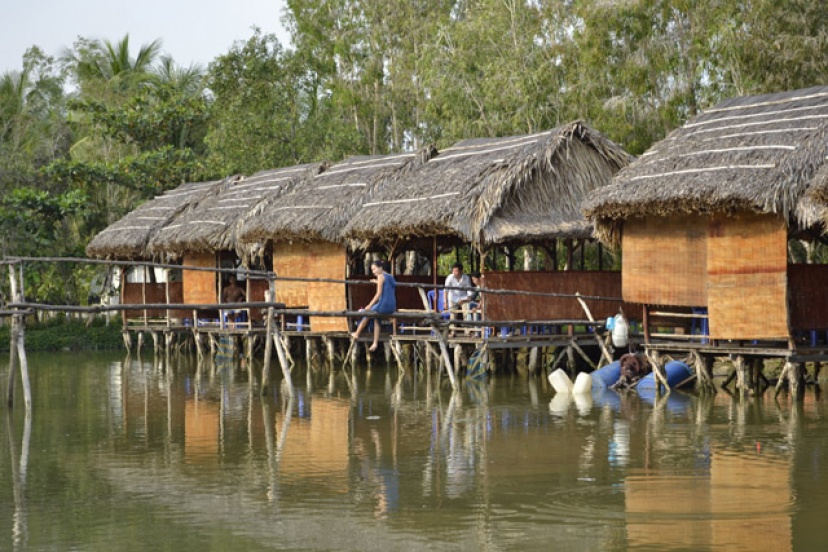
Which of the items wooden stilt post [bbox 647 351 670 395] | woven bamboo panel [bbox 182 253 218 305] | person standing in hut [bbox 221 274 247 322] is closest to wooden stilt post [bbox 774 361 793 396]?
wooden stilt post [bbox 647 351 670 395]

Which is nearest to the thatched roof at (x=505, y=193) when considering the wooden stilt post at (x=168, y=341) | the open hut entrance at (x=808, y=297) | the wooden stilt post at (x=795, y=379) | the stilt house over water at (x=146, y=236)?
the open hut entrance at (x=808, y=297)

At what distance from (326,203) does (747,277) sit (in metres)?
8.29

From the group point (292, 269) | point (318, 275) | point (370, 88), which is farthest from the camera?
point (370, 88)

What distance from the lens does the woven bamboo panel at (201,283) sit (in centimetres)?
2385

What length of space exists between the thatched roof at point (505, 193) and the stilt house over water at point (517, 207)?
0.6 inches

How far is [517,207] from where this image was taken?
57.0ft

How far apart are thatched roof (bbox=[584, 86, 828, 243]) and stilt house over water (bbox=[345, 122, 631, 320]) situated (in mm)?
1581

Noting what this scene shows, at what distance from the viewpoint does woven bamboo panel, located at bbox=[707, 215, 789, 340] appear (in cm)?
1365

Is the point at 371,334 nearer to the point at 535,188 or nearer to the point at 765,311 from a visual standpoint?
the point at 535,188

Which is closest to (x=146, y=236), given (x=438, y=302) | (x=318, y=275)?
(x=318, y=275)

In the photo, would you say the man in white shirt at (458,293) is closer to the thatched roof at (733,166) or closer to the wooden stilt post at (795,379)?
the thatched roof at (733,166)

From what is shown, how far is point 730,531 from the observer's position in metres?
7.70

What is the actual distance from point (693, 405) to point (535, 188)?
491 centimetres

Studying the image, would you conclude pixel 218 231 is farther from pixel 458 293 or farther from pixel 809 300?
pixel 809 300
